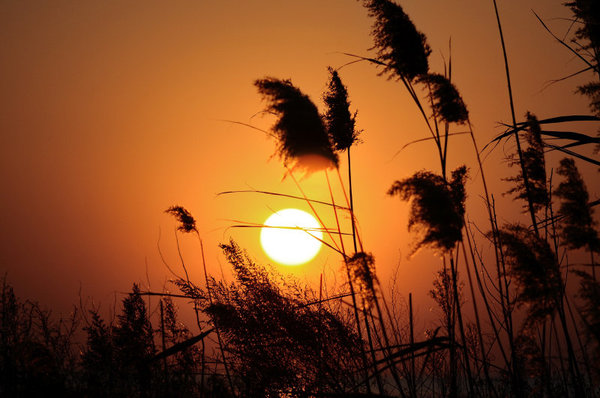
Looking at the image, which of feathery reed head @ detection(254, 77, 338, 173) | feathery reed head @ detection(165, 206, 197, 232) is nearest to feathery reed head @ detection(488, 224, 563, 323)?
feathery reed head @ detection(254, 77, 338, 173)

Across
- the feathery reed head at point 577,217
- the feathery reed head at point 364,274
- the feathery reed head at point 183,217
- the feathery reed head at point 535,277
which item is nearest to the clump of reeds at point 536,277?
the feathery reed head at point 535,277

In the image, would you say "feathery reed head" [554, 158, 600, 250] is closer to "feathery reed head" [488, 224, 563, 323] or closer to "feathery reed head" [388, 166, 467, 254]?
"feathery reed head" [488, 224, 563, 323]

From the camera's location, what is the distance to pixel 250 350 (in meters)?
2.89

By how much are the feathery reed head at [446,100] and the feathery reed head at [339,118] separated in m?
0.69

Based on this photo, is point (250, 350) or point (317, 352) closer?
point (317, 352)

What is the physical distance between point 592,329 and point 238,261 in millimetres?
2568

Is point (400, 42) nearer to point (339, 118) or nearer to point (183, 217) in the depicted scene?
point (339, 118)

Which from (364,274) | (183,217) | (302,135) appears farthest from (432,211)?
(183,217)

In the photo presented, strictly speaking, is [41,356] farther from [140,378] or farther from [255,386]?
[255,386]

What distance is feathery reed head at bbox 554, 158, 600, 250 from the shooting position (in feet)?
6.85

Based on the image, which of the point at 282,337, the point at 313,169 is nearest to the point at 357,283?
the point at 313,169

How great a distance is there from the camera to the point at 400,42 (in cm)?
243

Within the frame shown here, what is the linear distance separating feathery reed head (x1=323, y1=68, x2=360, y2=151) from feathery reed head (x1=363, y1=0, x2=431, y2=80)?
0.49 meters

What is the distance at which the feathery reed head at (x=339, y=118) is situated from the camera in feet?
9.41
